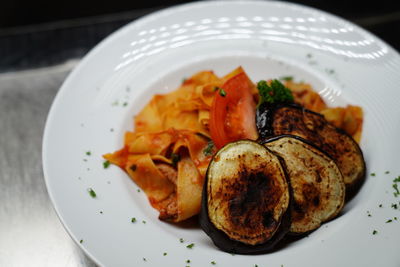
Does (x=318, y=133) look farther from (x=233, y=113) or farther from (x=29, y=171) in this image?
(x=29, y=171)

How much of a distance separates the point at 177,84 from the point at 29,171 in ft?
5.84

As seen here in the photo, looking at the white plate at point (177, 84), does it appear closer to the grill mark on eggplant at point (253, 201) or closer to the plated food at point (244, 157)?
the plated food at point (244, 157)

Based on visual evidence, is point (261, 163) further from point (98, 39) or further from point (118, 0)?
point (118, 0)

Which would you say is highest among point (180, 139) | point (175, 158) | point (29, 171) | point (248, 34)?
point (248, 34)

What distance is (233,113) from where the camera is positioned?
12.8ft

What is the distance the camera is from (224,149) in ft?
10.6

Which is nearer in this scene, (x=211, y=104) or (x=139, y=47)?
(x=211, y=104)

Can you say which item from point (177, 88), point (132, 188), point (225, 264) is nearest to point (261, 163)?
point (225, 264)

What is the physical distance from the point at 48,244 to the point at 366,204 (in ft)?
9.05

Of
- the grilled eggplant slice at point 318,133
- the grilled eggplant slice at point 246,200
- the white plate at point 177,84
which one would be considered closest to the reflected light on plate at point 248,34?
the white plate at point 177,84

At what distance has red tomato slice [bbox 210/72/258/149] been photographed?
3.73 metres

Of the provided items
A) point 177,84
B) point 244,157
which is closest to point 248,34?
point 177,84

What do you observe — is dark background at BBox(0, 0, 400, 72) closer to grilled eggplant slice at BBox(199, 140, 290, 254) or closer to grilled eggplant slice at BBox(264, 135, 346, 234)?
grilled eggplant slice at BBox(264, 135, 346, 234)

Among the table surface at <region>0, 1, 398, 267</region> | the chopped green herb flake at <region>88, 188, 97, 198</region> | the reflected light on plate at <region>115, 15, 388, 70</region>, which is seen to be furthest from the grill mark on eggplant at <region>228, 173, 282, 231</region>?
the reflected light on plate at <region>115, 15, 388, 70</region>
